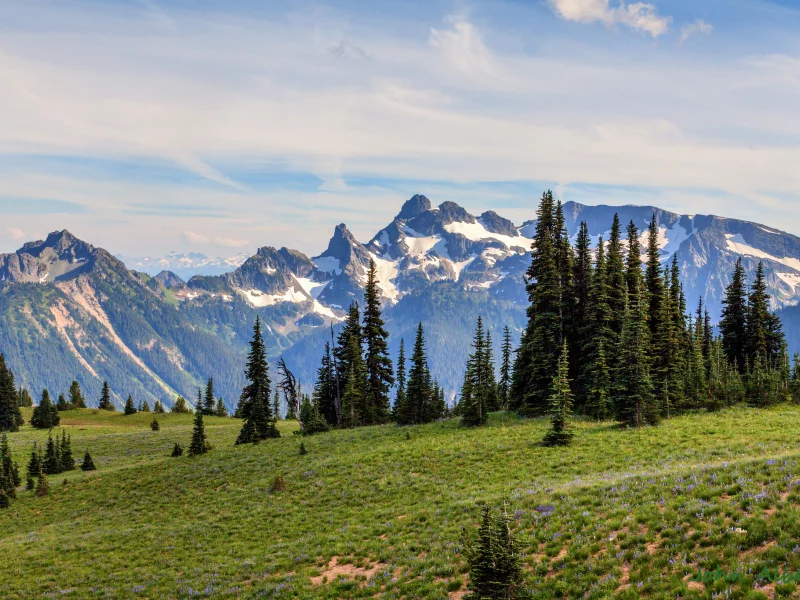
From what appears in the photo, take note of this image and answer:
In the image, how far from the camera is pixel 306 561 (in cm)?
2380

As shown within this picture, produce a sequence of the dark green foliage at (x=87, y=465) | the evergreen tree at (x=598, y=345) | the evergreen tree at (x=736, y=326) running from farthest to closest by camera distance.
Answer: the evergreen tree at (x=736, y=326)
the dark green foliage at (x=87, y=465)
the evergreen tree at (x=598, y=345)

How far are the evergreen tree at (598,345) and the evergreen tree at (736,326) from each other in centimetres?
3289

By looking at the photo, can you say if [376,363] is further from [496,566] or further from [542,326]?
[496,566]

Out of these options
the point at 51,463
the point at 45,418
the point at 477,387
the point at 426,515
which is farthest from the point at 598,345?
the point at 45,418

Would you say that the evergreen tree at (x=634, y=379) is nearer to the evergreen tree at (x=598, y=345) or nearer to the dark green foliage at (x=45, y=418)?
the evergreen tree at (x=598, y=345)

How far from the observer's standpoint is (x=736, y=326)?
76.7 meters

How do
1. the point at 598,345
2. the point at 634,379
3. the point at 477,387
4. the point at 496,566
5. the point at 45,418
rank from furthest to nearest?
the point at 45,418 < the point at 477,387 < the point at 598,345 < the point at 634,379 < the point at 496,566

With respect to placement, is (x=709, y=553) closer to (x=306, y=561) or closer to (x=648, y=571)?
(x=648, y=571)

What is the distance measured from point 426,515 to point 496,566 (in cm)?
1062

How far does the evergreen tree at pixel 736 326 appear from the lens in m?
75.1

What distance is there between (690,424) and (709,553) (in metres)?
27.2

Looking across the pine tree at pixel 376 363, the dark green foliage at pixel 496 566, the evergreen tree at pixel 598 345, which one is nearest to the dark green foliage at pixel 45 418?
the pine tree at pixel 376 363

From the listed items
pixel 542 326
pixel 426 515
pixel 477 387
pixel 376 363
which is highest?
pixel 542 326

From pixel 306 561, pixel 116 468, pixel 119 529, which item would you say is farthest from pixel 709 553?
pixel 116 468
